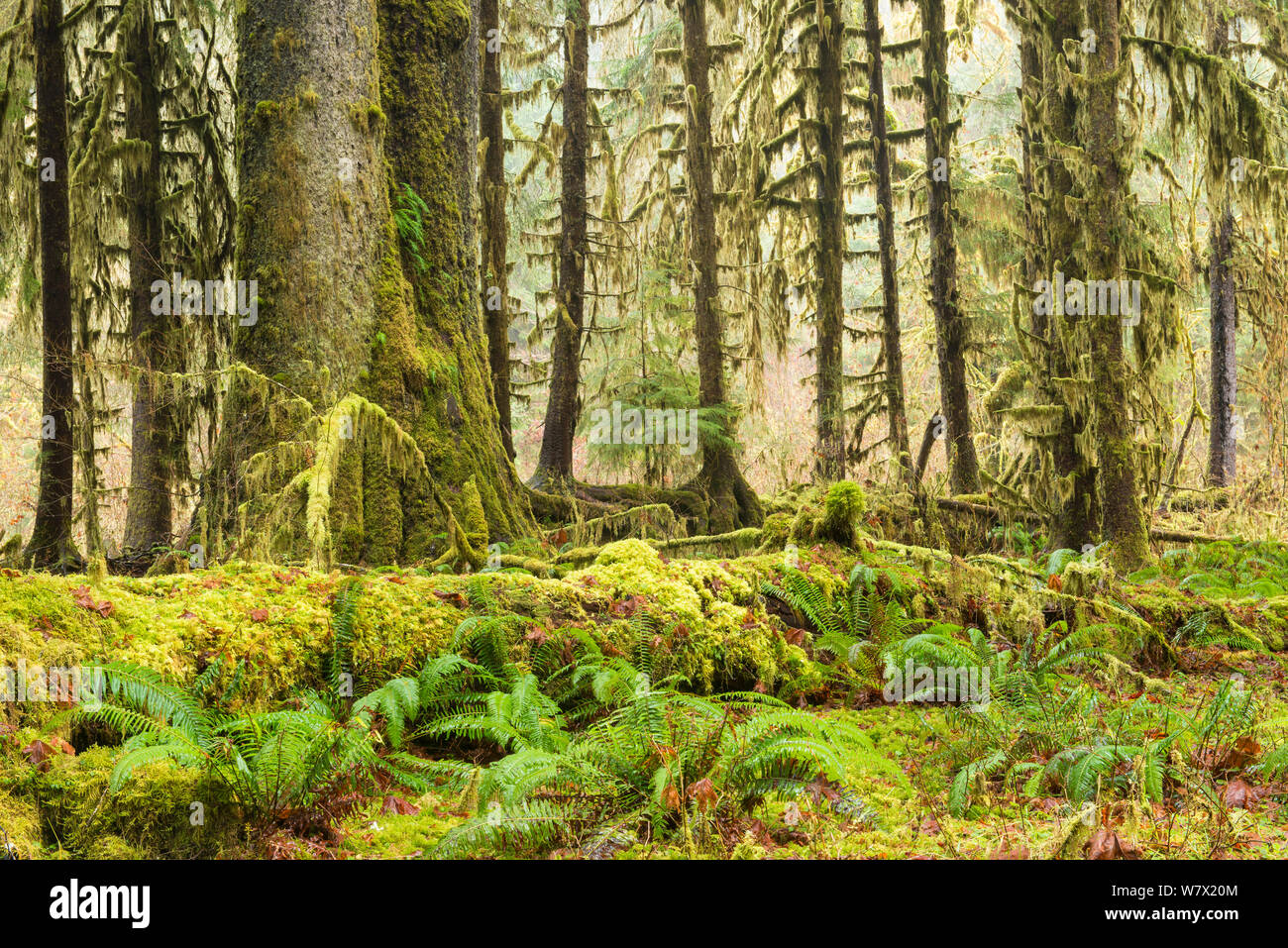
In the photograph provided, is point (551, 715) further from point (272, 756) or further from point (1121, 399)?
point (1121, 399)

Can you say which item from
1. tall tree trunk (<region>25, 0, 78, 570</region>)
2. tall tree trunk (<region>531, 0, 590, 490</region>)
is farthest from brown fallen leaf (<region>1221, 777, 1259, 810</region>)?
tall tree trunk (<region>531, 0, 590, 490</region>)

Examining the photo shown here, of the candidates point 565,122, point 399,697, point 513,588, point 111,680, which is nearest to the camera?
point 111,680

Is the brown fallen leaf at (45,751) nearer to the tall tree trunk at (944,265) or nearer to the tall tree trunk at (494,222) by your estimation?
the tall tree trunk at (494,222)

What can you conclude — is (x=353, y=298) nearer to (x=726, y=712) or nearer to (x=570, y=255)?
(x=726, y=712)

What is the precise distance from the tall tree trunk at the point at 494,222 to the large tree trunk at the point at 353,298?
16.5 feet

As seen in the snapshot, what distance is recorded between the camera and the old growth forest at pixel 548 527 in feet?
9.62

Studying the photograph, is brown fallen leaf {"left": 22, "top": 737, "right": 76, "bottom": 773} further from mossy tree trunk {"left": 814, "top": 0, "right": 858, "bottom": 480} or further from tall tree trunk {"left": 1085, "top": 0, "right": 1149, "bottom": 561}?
mossy tree trunk {"left": 814, "top": 0, "right": 858, "bottom": 480}

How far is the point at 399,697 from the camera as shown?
11.9ft

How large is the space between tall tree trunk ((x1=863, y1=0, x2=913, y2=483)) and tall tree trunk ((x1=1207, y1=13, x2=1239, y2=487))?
563 centimetres

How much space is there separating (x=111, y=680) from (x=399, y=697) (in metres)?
1.01

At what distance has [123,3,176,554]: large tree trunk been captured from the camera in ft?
32.9

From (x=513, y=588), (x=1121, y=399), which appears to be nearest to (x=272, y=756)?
(x=513, y=588)

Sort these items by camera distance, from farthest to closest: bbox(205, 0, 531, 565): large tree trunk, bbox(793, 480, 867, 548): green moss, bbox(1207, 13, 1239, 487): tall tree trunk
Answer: bbox(1207, 13, 1239, 487): tall tree trunk → bbox(793, 480, 867, 548): green moss → bbox(205, 0, 531, 565): large tree trunk

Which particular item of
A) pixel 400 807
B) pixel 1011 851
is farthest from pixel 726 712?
pixel 400 807
